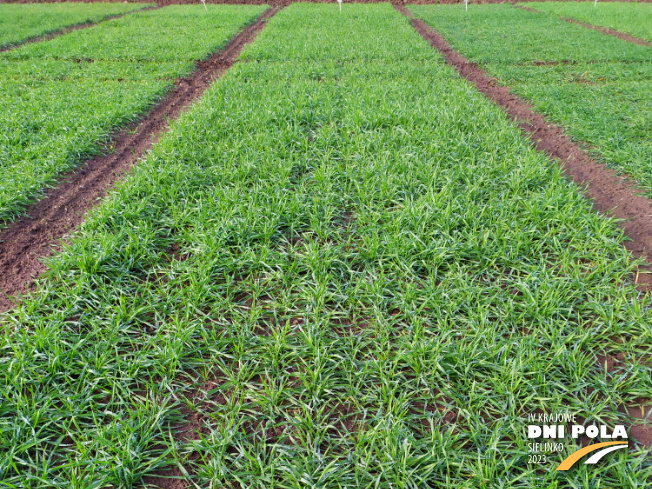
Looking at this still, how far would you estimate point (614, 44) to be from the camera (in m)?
10.4

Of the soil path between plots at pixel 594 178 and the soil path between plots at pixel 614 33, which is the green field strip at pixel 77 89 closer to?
the soil path between plots at pixel 594 178

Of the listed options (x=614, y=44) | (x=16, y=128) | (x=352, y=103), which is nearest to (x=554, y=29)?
(x=614, y=44)

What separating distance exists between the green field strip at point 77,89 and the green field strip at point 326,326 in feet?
3.51

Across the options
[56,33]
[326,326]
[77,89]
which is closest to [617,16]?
[77,89]

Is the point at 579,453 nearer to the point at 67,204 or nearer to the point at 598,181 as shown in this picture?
the point at 598,181

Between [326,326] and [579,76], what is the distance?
846cm

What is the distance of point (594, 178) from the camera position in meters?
4.43

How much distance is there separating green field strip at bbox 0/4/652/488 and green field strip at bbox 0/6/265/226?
1070 millimetres

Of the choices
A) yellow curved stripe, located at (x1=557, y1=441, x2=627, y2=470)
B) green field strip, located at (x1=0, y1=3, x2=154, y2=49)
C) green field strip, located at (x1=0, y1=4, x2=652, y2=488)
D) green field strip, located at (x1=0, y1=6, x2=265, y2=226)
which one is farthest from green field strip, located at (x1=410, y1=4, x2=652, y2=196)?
green field strip, located at (x1=0, y1=3, x2=154, y2=49)

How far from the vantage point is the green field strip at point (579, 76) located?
16.4ft

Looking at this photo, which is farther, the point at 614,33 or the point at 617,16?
the point at 617,16

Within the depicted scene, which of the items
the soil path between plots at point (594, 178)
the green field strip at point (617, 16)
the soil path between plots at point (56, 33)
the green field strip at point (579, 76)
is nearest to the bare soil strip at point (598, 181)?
the soil path between plots at point (594, 178)

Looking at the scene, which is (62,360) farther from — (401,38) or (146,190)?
(401,38)

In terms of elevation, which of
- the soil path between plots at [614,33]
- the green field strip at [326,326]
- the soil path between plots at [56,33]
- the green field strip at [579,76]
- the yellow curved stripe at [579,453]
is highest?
the soil path between plots at [56,33]
